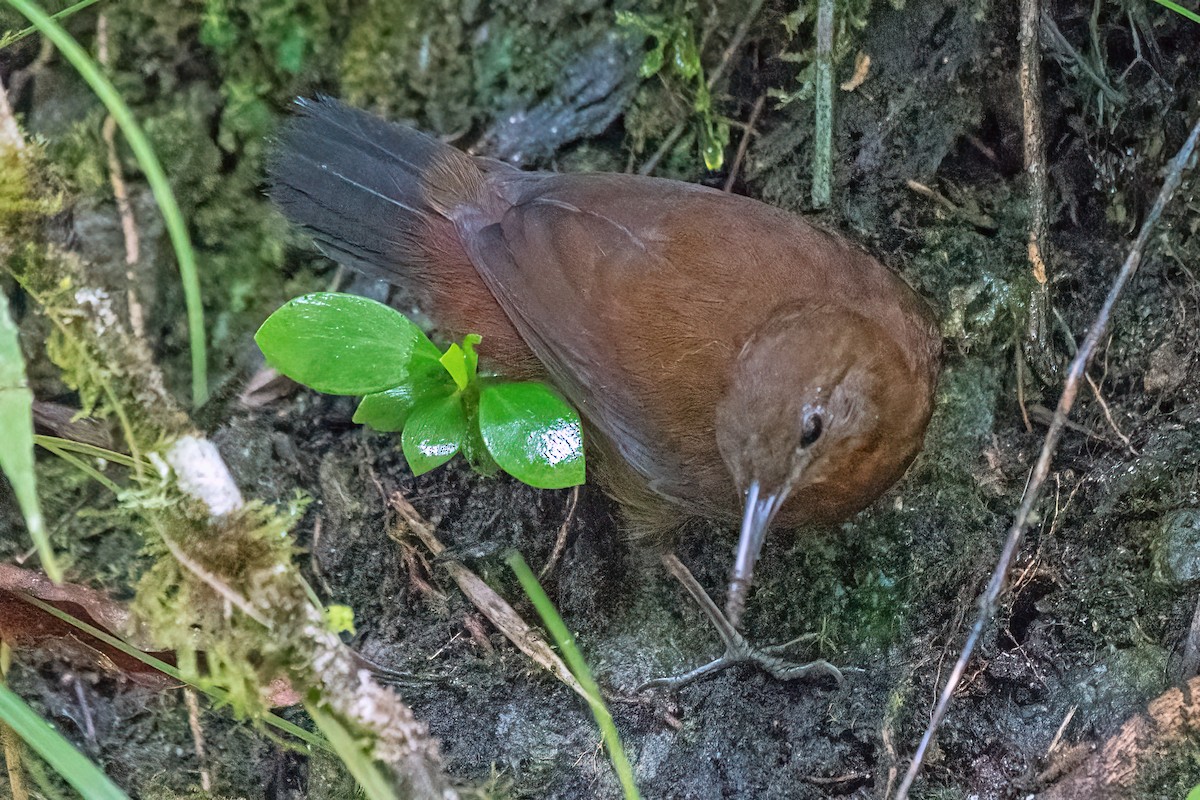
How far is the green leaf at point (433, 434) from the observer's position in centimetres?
241

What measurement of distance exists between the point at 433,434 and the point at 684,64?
1.35 m

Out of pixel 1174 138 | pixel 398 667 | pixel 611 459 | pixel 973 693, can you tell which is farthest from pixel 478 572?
pixel 1174 138

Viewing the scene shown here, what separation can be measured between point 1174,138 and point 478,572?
2270mm

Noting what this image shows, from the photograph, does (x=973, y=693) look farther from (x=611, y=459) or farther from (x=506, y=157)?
(x=506, y=157)

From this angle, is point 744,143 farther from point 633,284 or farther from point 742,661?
point 742,661

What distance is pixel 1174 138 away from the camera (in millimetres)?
2539

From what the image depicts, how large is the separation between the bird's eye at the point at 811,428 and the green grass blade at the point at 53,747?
176 centimetres

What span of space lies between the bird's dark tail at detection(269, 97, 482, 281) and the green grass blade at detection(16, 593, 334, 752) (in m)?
1.20

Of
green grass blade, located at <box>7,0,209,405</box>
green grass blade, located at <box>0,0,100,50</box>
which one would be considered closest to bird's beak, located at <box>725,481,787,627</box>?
green grass blade, located at <box>7,0,209,405</box>

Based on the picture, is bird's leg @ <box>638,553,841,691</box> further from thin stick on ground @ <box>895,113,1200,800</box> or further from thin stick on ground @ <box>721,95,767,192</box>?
thin stick on ground @ <box>721,95,767,192</box>

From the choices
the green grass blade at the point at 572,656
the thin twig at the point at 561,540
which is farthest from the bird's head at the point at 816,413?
the thin twig at the point at 561,540

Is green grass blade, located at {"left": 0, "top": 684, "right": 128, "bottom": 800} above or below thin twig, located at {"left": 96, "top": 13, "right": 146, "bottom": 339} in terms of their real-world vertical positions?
below

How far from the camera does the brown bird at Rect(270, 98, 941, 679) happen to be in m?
2.37

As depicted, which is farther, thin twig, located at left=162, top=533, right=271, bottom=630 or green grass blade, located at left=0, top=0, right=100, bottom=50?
green grass blade, located at left=0, top=0, right=100, bottom=50
